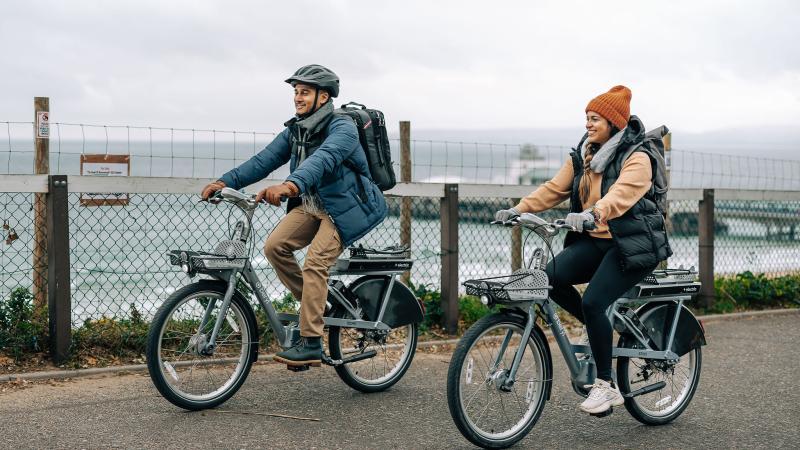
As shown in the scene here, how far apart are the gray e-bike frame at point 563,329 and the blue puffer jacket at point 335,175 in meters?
1.12

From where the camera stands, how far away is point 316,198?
583cm

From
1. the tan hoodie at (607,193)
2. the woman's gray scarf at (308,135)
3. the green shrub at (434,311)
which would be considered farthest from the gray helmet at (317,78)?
the green shrub at (434,311)

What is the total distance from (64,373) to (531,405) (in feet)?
9.97

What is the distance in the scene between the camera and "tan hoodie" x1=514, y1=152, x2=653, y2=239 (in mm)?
4812

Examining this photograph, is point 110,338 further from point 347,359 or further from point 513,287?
point 513,287

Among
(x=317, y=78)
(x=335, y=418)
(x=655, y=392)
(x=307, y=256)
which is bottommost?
(x=335, y=418)

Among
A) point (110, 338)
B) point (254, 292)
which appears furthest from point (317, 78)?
point (110, 338)

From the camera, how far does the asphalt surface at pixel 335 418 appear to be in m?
5.02

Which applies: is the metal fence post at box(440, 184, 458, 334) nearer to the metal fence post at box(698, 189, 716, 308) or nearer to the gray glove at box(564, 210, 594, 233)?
the metal fence post at box(698, 189, 716, 308)

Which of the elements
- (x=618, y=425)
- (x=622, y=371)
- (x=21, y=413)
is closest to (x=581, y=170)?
(x=622, y=371)

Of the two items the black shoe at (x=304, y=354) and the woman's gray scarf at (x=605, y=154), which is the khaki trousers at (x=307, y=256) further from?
the woman's gray scarf at (x=605, y=154)

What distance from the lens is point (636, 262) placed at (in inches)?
195

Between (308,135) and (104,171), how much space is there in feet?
5.37

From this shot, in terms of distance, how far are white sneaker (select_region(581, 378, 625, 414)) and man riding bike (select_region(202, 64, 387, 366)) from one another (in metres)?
1.62
